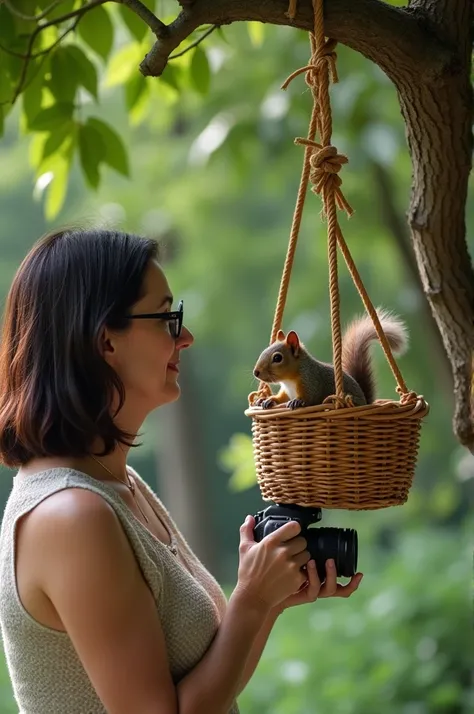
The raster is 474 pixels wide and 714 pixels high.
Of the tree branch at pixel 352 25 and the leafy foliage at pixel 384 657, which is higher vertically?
the tree branch at pixel 352 25

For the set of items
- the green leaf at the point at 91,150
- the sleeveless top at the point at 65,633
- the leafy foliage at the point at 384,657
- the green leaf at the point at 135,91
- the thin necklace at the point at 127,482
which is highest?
the green leaf at the point at 135,91

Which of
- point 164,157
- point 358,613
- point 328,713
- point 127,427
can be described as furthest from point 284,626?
point 127,427

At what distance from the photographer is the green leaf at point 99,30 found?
1.54 m

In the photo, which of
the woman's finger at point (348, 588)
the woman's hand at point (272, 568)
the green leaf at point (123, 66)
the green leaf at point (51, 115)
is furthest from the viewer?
the green leaf at point (123, 66)

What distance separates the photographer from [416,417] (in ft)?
3.84

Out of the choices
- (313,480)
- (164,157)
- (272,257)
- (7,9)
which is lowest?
(313,480)

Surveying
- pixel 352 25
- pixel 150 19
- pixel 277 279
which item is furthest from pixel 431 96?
pixel 277 279

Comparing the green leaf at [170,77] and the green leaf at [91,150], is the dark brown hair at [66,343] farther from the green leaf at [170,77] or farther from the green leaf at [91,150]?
the green leaf at [170,77]

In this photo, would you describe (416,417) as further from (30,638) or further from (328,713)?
(328,713)

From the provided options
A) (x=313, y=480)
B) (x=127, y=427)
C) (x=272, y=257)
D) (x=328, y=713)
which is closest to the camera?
(x=313, y=480)

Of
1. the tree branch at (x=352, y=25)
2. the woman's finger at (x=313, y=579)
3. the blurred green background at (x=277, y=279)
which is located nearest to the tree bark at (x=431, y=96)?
the tree branch at (x=352, y=25)

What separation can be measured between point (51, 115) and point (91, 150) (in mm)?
102

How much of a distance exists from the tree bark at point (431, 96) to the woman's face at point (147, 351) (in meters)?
0.27

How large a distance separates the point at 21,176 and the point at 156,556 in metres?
4.17
